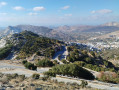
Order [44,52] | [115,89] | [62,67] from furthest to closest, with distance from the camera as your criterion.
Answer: [44,52]
[62,67]
[115,89]

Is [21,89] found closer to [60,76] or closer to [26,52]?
[60,76]

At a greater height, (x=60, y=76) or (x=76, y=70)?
(x=76, y=70)

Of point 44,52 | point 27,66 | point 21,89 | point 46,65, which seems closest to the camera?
point 21,89

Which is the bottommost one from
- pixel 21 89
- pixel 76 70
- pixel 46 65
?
pixel 46 65

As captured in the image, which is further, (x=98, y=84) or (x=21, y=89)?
(x=98, y=84)

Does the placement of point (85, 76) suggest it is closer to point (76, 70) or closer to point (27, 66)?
point (76, 70)

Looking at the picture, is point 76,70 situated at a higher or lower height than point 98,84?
higher

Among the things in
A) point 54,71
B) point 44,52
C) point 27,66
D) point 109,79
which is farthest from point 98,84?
point 44,52

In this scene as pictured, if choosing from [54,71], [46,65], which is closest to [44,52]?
[46,65]

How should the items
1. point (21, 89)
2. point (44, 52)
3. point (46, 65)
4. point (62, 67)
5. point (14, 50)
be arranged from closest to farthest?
point (21, 89), point (62, 67), point (46, 65), point (44, 52), point (14, 50)
